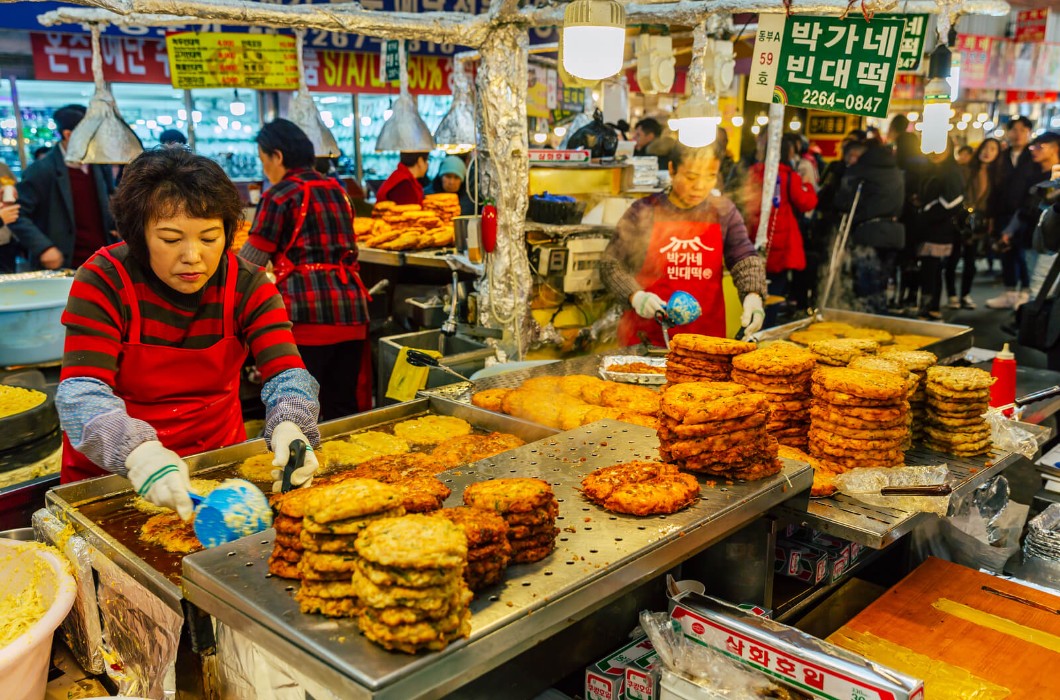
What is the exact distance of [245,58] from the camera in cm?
677

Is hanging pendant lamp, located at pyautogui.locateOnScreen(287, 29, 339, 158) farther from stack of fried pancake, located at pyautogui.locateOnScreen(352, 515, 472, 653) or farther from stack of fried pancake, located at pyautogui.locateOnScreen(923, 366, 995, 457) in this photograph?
stack of fried pancake, located at pyautogui.locateOnScreen(352, 515, 472, 653)

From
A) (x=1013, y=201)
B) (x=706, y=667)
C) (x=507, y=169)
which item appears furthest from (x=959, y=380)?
(x=1013, y=201)

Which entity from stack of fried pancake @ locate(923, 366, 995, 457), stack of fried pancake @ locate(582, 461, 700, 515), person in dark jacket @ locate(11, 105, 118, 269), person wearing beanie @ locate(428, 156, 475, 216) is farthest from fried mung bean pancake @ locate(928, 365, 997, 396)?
person wearing beanie @ locate(428, 156, 475, 216)

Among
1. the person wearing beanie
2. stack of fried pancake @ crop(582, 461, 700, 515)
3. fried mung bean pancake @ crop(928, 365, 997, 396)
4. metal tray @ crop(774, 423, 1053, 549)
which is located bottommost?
metal tray @ crop(774, 423, 1053, 549)

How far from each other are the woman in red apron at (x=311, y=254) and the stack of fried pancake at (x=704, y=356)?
7.89ft

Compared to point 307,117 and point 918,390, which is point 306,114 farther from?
point 918,390

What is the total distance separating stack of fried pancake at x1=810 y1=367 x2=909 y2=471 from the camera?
7.22 feet

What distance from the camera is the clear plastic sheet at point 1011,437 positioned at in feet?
8.43

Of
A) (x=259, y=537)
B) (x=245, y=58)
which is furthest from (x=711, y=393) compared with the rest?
(x=245, y=58)

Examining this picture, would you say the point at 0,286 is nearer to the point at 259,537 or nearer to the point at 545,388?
the point at 545,388

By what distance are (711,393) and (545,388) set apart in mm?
1203

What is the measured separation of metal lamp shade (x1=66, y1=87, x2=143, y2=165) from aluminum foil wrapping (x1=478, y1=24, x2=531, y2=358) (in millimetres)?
1900

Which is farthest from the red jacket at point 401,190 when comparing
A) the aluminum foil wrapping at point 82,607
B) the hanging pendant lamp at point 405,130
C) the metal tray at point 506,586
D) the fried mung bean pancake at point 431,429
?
the metal tray at point 506,586

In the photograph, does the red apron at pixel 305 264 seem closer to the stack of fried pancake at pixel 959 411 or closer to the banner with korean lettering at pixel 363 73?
the stack of fried pancake at pixel 959 411
